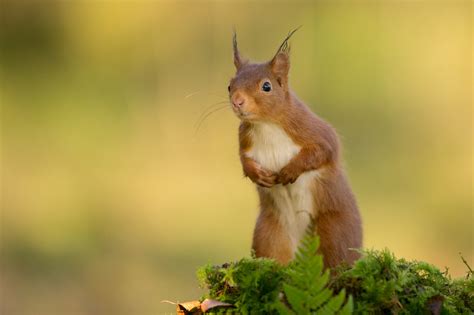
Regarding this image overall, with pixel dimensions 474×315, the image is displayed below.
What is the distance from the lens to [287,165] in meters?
3.34

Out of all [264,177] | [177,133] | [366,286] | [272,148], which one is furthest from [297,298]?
[177,133]

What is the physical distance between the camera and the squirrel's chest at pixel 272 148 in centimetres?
341

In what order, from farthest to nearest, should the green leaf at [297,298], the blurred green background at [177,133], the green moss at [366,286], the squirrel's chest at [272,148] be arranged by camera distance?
1. the blurred green background at [177,133]
2. the squirrel's chest at [272,148]
3. the green moss at [366,286]
4. the green leaf at [297,298]

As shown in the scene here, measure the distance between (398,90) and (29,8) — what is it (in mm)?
5297

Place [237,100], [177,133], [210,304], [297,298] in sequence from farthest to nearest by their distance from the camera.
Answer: [177,133], [237,100], [210,304], [297,298]

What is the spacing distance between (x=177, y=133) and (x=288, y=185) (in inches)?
284

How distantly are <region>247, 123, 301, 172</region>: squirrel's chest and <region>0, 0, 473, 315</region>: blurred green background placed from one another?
4.87 metres

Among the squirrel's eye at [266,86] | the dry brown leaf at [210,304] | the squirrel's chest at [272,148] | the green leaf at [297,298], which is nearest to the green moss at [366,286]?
the dry brown leaf at [210,304]

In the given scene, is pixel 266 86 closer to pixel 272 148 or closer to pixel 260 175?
pixel 272 148

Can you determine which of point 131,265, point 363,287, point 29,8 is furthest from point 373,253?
point 29,8

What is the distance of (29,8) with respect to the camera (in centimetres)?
1216

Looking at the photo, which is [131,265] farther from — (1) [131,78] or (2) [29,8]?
(2) [29,8]

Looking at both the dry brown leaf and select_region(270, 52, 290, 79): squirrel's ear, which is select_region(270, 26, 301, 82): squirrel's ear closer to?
select_region(270, 52, 290, 79): squirrel's ear

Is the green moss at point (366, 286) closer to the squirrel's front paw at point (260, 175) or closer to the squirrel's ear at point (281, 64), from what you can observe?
the squirrel's front paw at point (260, 175)
